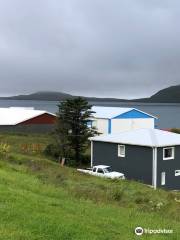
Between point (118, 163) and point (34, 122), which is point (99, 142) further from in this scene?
point (34, 122)

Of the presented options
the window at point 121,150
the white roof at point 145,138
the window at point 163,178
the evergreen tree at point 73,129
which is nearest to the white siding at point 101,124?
the evergreen tree at point 73,129

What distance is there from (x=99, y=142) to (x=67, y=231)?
32.2 m

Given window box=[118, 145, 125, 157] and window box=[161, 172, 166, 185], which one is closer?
window box=[161, 172, 166, 185]

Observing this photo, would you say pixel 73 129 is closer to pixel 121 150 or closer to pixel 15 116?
pixel 121 150

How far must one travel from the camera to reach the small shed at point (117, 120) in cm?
6244

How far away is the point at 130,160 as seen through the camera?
3725 centimetres

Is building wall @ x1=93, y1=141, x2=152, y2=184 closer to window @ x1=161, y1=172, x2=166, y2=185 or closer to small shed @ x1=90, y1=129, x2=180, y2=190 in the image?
small shed @ x1=90, y1=129, x2=180, y2=190

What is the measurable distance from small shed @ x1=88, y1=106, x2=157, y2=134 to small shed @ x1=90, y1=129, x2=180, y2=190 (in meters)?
22.4

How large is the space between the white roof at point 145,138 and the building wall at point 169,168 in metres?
0.71

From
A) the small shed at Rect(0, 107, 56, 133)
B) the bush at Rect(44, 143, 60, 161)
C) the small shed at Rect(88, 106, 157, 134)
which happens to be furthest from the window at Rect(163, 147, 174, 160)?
the small shed at Rect(0, 107, 56, 133)

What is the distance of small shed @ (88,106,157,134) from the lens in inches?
2458

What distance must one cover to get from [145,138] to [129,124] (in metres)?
27.6

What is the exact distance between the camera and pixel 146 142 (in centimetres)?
3634

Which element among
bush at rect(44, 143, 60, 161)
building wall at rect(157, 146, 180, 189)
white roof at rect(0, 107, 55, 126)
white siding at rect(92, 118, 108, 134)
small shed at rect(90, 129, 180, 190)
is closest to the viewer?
small shed at rect(90, 129, 180, 190)
